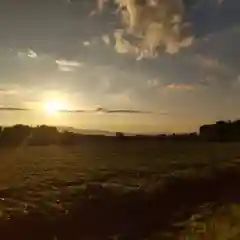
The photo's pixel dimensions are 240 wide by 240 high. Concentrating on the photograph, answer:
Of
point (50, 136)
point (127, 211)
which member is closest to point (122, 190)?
point (127, 211)

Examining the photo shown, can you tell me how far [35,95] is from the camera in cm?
289

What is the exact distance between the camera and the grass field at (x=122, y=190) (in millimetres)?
2713

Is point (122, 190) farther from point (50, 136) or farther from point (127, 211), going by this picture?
point (50, 136)

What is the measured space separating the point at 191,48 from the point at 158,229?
0.86 metres

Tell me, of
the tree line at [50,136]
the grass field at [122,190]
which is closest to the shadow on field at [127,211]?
the grass field at [122,190]

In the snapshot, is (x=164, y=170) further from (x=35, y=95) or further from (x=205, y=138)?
(x=35, y=95)

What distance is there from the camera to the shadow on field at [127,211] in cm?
266

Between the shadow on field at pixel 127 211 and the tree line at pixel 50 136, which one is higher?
the tree line at pixel 50 136

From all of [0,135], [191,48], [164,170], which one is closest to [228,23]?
[191,48]

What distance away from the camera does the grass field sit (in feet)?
8.90

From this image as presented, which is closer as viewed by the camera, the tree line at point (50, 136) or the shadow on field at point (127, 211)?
the shadow on field at point (127, 211)

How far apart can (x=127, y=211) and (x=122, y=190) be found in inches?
4.0

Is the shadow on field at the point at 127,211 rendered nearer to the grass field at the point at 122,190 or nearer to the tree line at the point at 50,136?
the grass field at the point at 122,190

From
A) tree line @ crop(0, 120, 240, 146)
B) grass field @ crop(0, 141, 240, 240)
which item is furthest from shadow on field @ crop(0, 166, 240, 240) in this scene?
tree line @ crop(0, 120, 240, 146)
